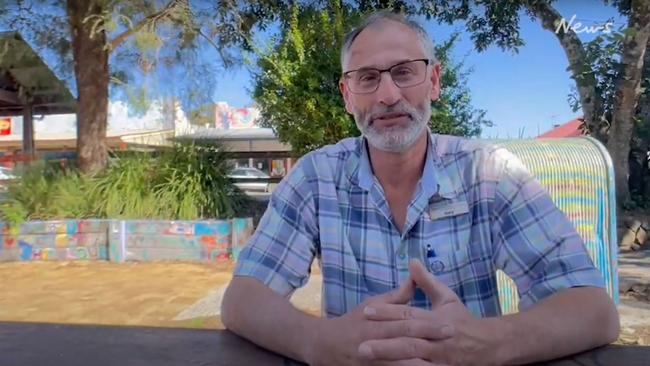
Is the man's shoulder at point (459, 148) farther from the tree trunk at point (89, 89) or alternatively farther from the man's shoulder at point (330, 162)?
the tree trunk at point (89, 89)

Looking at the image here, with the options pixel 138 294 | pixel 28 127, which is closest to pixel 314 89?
pixel 138 294

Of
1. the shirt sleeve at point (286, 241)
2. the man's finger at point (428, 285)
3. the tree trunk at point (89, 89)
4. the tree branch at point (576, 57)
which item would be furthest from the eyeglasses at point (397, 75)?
the tree trunk at point (89, 89)

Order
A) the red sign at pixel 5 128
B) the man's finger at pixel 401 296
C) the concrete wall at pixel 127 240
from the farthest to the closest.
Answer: the red sign at pixel 5 128 → the concrete wall at pixel 127 240 → the man's finger at pixel 401 296

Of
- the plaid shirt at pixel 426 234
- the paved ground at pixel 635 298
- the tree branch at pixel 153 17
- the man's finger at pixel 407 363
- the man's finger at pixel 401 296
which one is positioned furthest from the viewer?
the tree branch at pixel 153 17

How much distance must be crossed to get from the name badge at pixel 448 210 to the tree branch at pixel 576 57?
6667 millimetres

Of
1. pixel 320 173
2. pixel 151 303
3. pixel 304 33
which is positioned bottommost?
pixel 151 303

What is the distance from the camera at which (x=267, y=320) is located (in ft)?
3.98

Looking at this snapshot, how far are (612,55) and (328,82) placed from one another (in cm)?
332

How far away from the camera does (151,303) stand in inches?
197

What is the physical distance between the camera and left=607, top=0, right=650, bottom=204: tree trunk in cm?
709

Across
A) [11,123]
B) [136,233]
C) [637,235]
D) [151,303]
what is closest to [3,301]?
[151,303]

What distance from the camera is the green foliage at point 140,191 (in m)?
7.42

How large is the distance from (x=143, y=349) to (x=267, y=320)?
0.24 meters

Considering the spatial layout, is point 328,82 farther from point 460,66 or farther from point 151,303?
A: point 151,303
